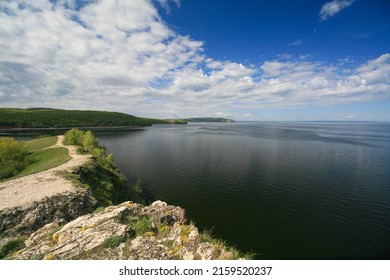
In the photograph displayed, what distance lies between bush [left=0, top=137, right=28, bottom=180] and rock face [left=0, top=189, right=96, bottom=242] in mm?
17381

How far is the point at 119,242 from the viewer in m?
11.0

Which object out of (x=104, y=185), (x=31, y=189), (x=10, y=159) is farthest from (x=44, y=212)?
(x=10, y=159)

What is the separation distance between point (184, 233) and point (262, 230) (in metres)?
17.2

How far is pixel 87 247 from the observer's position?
10.6 metres

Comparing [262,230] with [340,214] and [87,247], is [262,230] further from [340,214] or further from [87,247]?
[87,247]

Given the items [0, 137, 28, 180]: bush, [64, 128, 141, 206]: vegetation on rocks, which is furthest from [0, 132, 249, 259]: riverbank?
[0, 137, 28, 180]: bush

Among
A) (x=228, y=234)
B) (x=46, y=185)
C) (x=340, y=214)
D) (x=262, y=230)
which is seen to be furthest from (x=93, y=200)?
(x=340, y=214)

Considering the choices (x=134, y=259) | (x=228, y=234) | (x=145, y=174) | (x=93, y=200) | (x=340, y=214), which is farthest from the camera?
(x=145, y=174)

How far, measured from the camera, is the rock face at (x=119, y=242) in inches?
409

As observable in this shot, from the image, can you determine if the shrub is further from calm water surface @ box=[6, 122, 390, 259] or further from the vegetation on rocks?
the vegetation on rocks

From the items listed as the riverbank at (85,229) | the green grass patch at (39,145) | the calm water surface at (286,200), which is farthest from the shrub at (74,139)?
the riverbank at (85,229)

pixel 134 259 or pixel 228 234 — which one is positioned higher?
pixel 134 259

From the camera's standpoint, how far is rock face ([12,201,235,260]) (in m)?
10.4
